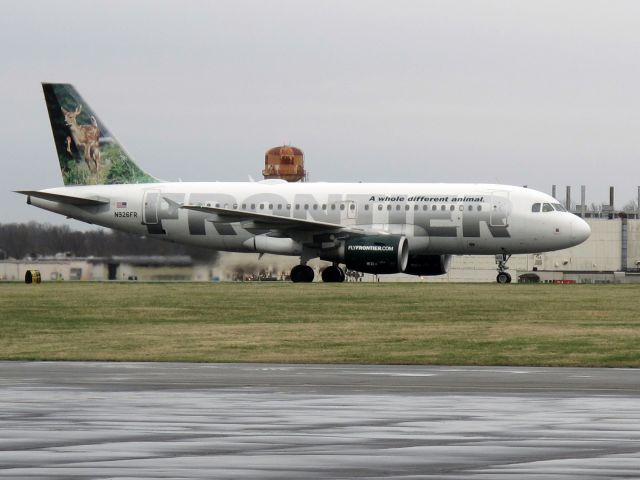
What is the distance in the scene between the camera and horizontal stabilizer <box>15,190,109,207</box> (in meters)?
62.7

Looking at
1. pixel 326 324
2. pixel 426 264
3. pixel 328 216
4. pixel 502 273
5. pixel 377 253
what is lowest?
pixel 326 324

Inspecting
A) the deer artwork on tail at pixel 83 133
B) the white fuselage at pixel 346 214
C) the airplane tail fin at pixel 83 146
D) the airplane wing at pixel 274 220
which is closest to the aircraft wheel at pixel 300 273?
the white fuselage at pixel 346 214

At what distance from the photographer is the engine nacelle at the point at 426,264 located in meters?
61.7

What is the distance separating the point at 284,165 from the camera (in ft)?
479

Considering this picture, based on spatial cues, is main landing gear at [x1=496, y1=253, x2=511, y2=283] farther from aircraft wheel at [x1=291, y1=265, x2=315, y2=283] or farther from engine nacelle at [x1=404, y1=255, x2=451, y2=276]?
aircraft wheel at [x1=291, y1=265, x2=315, y2=283]

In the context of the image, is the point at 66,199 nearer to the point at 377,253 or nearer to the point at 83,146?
the point at 83,146

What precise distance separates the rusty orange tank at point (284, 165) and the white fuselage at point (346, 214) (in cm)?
8230

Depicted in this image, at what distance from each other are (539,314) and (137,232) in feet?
89.4

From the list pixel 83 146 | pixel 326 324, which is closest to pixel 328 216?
pixel 83 146

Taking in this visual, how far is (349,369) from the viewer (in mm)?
25188

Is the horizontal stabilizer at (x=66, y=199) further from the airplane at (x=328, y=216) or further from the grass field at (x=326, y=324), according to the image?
the grass field at (x=326, y=324)

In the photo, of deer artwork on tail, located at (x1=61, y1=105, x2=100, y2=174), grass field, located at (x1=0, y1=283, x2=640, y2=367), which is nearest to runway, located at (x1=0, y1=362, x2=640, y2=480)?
grass field, located at (x1=0, y1=283, x2=640, y2=367)

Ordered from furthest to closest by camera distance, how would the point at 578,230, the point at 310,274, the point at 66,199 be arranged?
the point at 66,199 → the point at 310,274 → the point at 578,230

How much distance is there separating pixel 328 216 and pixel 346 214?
30.0 inches
